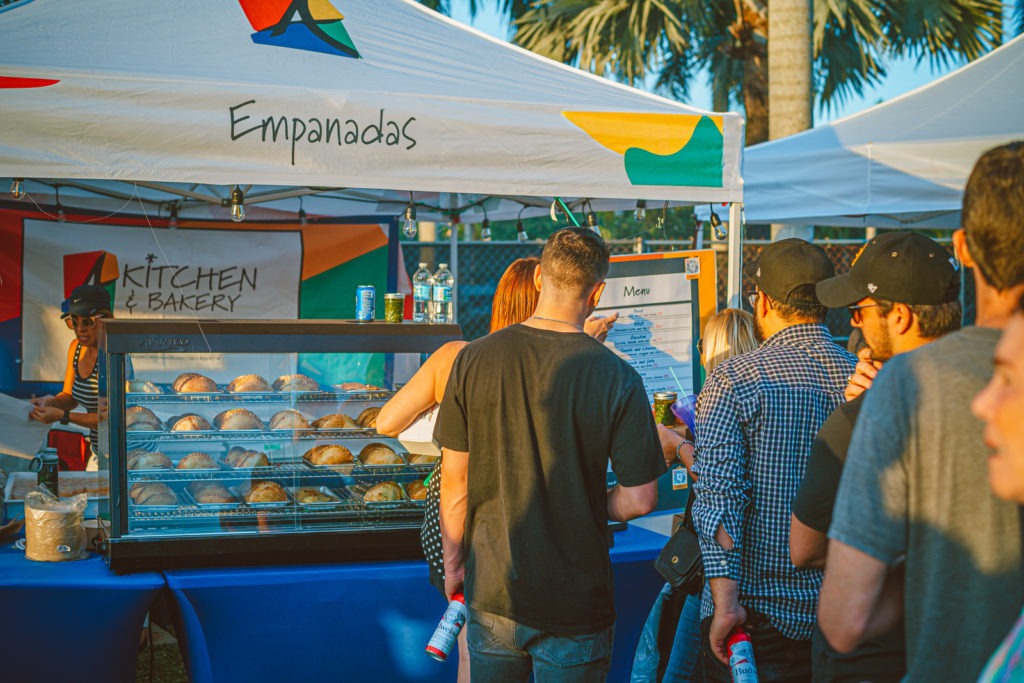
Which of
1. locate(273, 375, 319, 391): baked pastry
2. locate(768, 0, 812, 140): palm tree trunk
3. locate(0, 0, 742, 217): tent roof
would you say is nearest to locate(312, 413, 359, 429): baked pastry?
locate(273, 375, 319, 391): baked pastry

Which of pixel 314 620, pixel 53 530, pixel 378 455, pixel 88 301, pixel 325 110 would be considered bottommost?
pixel 314 620

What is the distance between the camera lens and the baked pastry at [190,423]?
3418mm

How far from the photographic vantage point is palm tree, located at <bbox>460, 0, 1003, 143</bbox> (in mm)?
12102

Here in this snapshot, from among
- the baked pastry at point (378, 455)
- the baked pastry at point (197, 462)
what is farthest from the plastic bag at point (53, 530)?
the baked pastry at point (378, 455)

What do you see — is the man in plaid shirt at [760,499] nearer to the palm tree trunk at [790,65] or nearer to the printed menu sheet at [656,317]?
the printed menu sheet at [656,317]

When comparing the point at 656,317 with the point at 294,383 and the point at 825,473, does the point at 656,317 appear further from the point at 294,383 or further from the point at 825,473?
the point at 825,473

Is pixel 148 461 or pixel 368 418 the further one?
pixel 368 418

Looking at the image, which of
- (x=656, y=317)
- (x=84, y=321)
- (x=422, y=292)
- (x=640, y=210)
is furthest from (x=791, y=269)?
(x=84, y=321)

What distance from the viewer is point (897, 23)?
1274cm

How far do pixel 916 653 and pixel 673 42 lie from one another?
12.0 meters

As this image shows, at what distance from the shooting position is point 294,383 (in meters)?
3.59

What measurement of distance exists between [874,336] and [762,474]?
1.86 ft

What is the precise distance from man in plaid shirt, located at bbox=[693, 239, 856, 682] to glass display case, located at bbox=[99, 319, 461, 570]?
4.02 feet

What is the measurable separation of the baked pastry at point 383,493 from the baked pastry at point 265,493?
311 mm
